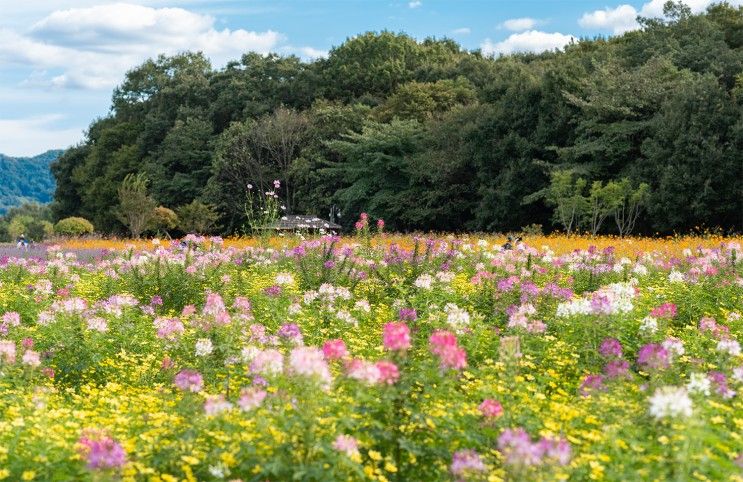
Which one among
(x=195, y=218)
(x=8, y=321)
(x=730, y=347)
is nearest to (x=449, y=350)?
(x=730, y=347)

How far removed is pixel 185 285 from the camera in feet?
35.3

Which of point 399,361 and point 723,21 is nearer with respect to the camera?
point 399,361

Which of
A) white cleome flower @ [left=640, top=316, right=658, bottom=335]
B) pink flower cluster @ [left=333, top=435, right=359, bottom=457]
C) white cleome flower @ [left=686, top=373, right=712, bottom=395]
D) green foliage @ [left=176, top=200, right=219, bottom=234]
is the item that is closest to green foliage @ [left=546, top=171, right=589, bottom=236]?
green foliage @ [left=176, top=200, right=219, bottom=234]

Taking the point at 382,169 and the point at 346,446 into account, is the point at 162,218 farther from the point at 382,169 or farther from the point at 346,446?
the point at 346,446

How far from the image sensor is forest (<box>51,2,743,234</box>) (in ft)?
88.1

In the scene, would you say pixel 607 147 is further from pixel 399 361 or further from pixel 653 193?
pixel 399 361

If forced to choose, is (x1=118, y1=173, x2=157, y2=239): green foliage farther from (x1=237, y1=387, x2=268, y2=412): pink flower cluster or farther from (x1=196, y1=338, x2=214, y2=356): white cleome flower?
(x1=237, y1=387, x2=268, y2=412): pink flower cluster

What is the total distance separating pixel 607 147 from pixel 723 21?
1106 cm

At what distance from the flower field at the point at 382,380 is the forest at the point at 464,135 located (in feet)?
54.5

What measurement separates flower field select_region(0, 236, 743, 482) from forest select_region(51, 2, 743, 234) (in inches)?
654

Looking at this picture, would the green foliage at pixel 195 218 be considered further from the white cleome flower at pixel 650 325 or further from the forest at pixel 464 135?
the white cleome flower at pixel 650 325

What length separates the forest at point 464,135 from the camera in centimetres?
2686

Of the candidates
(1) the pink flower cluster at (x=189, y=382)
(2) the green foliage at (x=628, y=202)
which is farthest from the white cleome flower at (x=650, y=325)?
(2) the green foliage at (x=628, y=202)

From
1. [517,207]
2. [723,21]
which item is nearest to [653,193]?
[517,207]
